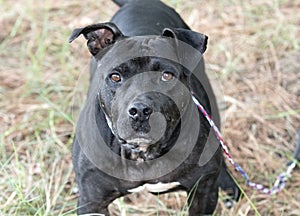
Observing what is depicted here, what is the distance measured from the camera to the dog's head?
279 cm

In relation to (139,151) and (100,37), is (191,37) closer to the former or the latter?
(100,37)

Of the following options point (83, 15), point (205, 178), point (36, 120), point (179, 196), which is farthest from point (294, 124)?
point (83, 15)

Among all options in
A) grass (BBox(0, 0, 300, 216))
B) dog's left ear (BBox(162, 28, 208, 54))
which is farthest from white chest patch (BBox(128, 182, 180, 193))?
dog's left ear (BBox(162, 28, 208, 54))

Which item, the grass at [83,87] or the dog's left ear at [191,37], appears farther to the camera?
the grass at [83,87]

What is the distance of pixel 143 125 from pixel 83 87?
1816mm

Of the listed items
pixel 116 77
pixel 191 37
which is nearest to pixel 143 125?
pixel 116 77

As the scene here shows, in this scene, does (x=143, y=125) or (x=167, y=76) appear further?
(x=167, y=76)

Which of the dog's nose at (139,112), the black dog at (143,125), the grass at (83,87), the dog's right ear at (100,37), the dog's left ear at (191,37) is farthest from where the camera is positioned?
the grass at (83,87)

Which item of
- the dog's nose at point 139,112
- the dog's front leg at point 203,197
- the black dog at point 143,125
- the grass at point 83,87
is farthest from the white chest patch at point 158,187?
the dog's nose at point 139,112

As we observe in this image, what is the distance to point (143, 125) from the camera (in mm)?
2789

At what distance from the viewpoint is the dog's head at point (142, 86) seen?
9.16 feet

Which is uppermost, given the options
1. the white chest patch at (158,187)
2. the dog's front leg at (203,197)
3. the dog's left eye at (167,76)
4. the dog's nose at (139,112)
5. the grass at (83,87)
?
the dog's left eye at (167,76)

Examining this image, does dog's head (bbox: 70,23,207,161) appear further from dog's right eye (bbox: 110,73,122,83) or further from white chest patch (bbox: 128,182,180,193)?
white chest patch (bbox: 128,182,180,193)

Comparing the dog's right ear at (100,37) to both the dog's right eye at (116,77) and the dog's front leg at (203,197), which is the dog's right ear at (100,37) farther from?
the dog's front leg at (203,197)
